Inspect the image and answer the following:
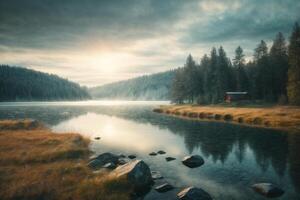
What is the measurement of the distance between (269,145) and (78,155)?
2506 centimetres

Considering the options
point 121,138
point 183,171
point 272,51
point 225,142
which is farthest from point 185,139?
point 272,51

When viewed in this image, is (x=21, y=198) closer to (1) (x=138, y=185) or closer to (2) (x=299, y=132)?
(1) (x=138, y=185)

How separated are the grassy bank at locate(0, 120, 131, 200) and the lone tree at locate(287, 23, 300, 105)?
186 ft

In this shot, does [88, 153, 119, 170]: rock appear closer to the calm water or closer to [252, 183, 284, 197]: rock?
the calm water

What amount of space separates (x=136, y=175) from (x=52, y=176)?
6.88 meters

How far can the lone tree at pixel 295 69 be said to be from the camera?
5919 cm

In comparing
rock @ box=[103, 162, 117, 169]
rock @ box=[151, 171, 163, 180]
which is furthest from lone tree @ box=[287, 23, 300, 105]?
rock @ box=[103, 162, 117, 169]

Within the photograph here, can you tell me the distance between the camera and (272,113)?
2184 inches

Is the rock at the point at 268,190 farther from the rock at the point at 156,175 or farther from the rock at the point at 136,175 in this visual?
the rock at the point at 136,175

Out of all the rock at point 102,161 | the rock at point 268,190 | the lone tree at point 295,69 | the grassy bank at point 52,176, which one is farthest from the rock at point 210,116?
the rock at point 268,190

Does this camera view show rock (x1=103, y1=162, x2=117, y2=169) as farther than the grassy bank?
Yes

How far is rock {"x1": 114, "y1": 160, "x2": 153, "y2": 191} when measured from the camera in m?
16.8

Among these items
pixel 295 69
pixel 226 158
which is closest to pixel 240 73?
pixel 295 69

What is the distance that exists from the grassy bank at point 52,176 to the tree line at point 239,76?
68.9 meters
